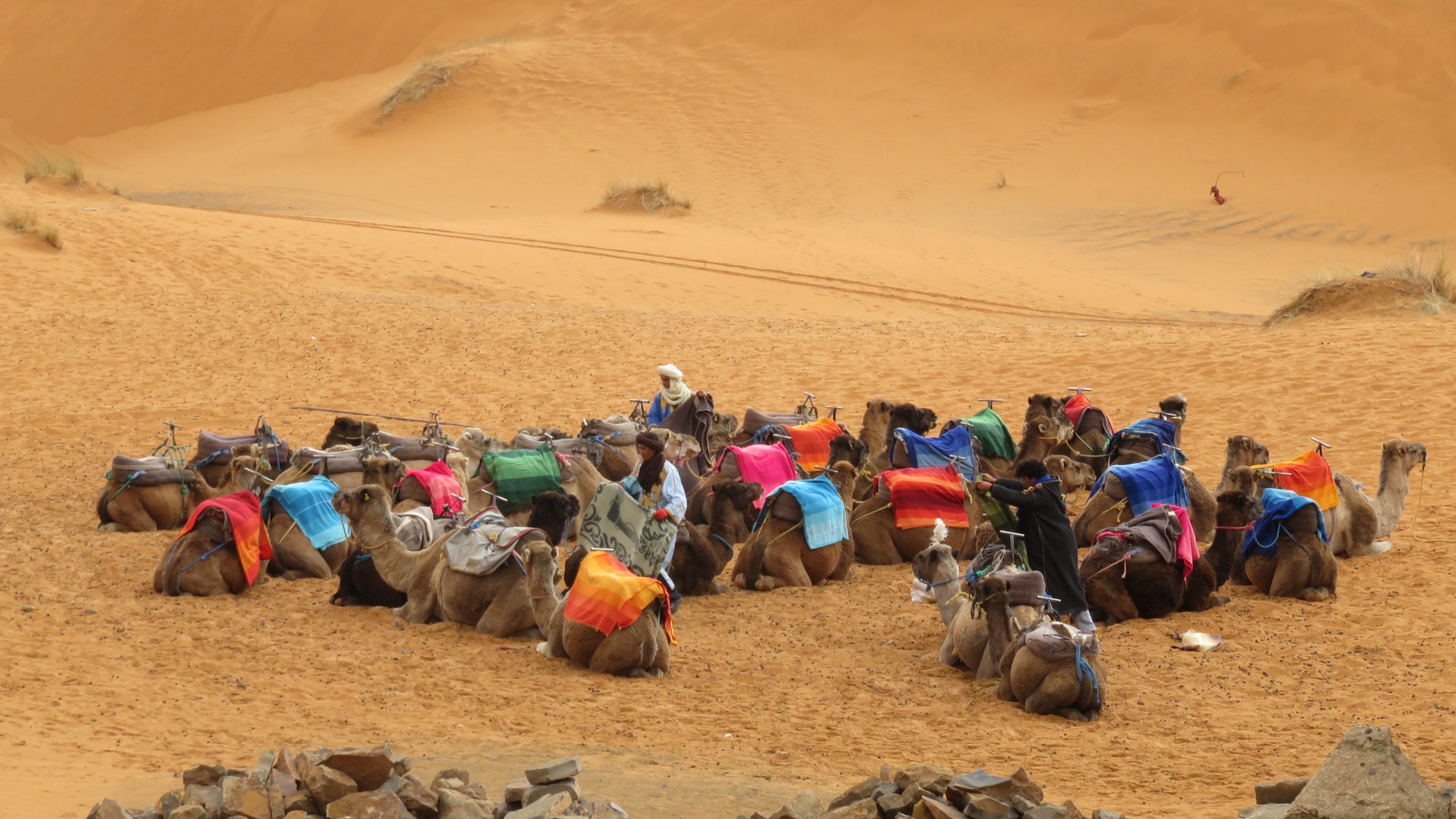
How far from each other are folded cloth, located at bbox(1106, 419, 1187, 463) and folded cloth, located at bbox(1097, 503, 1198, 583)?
8.37ft

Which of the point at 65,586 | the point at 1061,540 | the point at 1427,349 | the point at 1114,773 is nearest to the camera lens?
the point at 1114,773

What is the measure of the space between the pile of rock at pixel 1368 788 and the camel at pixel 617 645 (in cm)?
401

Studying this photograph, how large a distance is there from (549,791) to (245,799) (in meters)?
1.19

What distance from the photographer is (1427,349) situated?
18.6 m

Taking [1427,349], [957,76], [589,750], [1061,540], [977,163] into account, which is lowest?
[589,750]

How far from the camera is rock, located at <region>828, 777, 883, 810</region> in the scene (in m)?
6.07

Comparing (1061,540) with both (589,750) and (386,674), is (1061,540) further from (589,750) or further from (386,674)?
(386,674)

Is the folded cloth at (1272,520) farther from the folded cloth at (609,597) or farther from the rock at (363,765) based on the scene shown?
the rock at (363,765)

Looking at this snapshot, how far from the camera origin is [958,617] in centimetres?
910

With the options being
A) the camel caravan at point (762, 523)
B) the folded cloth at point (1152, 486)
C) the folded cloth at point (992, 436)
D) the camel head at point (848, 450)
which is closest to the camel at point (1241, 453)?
the camel caravan at point (762, 523)

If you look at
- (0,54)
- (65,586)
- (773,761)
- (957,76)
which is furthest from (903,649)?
(0,54)

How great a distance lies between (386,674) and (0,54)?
2346 inches

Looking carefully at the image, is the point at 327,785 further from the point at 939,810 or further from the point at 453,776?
the point at 939,810

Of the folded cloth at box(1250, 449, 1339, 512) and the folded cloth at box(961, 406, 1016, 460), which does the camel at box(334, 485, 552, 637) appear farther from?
the folded cloth at box(1250, 449, 1339, 512)
